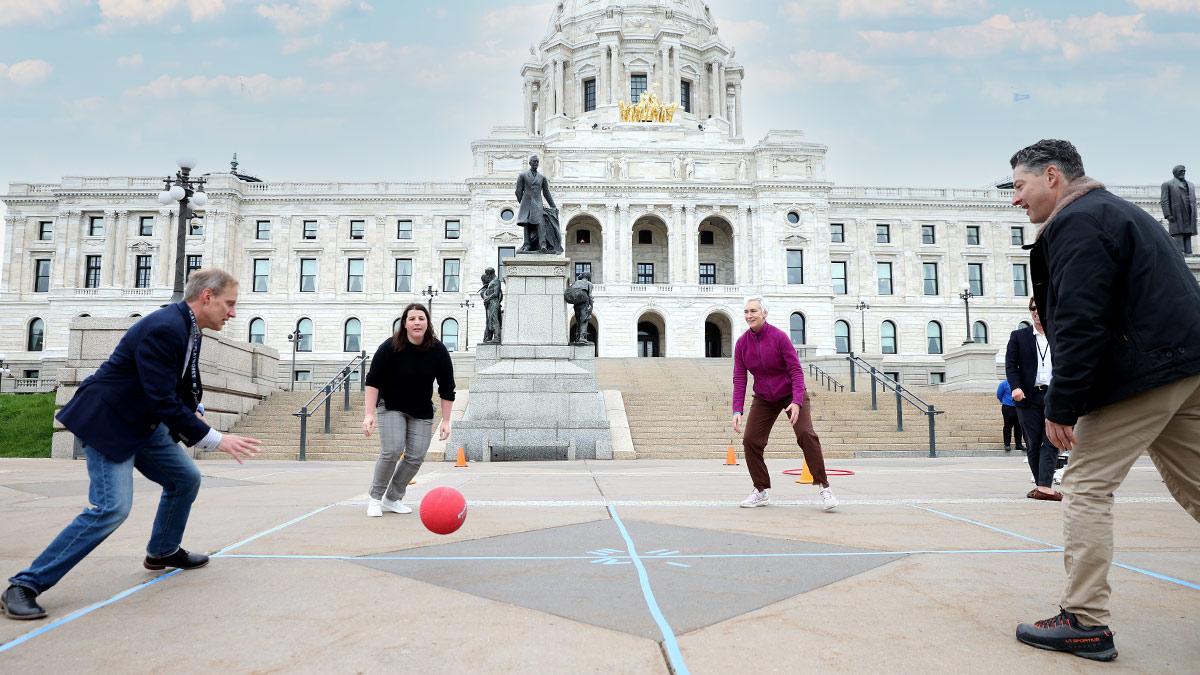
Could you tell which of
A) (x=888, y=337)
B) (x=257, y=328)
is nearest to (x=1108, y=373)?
(x=888, y=337)

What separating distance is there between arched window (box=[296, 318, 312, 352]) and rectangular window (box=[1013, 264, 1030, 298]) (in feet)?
184

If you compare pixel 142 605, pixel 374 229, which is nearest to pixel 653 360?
pixel 374 229

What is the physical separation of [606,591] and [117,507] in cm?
252

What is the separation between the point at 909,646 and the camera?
2.84m

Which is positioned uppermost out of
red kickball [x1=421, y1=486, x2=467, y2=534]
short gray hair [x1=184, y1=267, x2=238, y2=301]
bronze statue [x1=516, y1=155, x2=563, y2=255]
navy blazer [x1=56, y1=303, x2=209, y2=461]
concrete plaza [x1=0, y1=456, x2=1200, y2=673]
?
bronze statue [x1=516, y1=155, x2=563, y2=255]

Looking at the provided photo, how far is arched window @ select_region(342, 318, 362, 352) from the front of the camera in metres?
56.2

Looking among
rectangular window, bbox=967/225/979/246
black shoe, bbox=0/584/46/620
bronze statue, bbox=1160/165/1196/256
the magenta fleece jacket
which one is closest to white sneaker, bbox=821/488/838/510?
the magenta fleece jacket

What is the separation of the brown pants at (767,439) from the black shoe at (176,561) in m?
4.53

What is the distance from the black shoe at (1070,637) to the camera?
2744 mm

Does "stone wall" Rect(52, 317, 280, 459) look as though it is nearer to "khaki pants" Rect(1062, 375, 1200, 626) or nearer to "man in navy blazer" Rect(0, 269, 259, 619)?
"man in navy blazer" Rect(0, 269, 259, 619)

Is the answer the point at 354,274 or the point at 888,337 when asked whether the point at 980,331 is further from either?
the point at 354,274

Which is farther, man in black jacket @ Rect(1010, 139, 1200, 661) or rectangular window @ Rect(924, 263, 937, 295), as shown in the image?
rectangular window @ Rect(924, 263, 937, 295)

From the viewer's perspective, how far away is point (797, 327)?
53000mm

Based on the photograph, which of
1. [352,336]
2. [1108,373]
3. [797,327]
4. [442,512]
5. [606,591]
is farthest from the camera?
[352,336]
